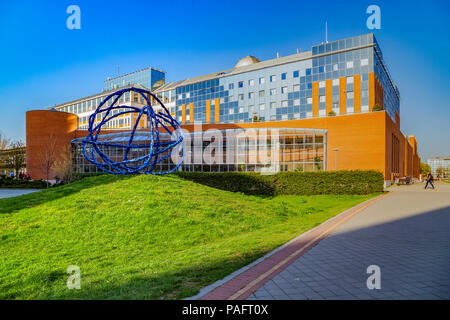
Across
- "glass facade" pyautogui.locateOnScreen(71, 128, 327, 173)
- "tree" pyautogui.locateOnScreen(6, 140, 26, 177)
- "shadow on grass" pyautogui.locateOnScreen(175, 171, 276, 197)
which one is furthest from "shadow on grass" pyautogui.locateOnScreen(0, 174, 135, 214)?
"tree" pyautogui.locateOnScreen(6, 140, 26, 177)

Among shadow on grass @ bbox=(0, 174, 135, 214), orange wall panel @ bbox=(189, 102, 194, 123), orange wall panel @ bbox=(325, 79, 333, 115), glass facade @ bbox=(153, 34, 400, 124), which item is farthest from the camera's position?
orange wall panel @ bbox=(189, 102, 194, 123)

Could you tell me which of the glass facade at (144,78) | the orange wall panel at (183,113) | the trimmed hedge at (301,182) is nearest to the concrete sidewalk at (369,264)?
the trimmed hedge at (301,182)

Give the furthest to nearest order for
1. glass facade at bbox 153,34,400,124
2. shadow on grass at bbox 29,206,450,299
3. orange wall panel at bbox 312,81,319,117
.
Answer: orange wall panel at bbox 312,81,319,117, glass facade at bbox 153,34,400,124, shadow on grass at bbox 29,206,450,299

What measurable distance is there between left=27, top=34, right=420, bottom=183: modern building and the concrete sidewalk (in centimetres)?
2203

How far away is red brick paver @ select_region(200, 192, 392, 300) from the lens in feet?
14.3

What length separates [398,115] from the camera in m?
71.1

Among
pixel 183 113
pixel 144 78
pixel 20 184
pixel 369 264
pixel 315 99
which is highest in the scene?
pixel 144 78

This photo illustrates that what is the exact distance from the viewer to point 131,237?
885 centimetres

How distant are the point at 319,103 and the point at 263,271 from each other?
5134 centimetres

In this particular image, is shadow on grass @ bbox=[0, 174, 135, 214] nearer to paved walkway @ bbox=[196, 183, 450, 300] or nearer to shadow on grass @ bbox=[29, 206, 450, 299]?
shadow on grass @ bbox=[29, 206, 450, 299]

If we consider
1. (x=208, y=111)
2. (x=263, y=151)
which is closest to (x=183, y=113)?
(x=208, y=111)

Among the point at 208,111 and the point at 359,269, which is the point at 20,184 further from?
the point at 359,269
